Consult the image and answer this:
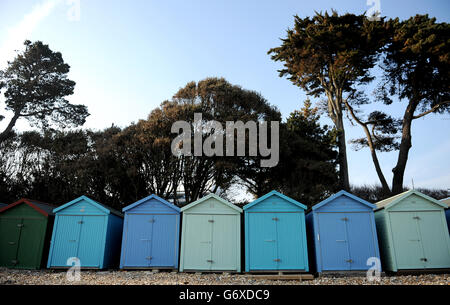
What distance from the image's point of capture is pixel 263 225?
359 inches

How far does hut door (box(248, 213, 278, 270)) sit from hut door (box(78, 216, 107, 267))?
496 centimetres

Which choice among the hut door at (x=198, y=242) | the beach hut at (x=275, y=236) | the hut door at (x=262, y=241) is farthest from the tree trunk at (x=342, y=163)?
the hut door at (x=198, y=242)

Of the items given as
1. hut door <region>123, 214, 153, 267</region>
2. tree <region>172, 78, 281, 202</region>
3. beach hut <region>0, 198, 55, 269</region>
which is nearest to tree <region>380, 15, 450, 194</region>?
tree <region>172, 78, 281, 202</region>

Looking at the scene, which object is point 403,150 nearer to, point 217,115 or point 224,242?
point 217,115

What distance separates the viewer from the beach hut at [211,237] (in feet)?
29.3

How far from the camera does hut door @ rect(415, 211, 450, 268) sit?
8.39 meters

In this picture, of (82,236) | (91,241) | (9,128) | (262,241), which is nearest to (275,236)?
(262,241)

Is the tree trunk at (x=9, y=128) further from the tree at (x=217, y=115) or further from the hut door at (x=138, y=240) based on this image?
the hut door at (x=138, y=240)

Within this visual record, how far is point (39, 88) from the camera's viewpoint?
17969mm

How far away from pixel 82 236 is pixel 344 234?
28.0 feet

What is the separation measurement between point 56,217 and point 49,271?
68.2 inches

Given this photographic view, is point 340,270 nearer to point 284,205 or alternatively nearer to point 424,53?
point 284,205
